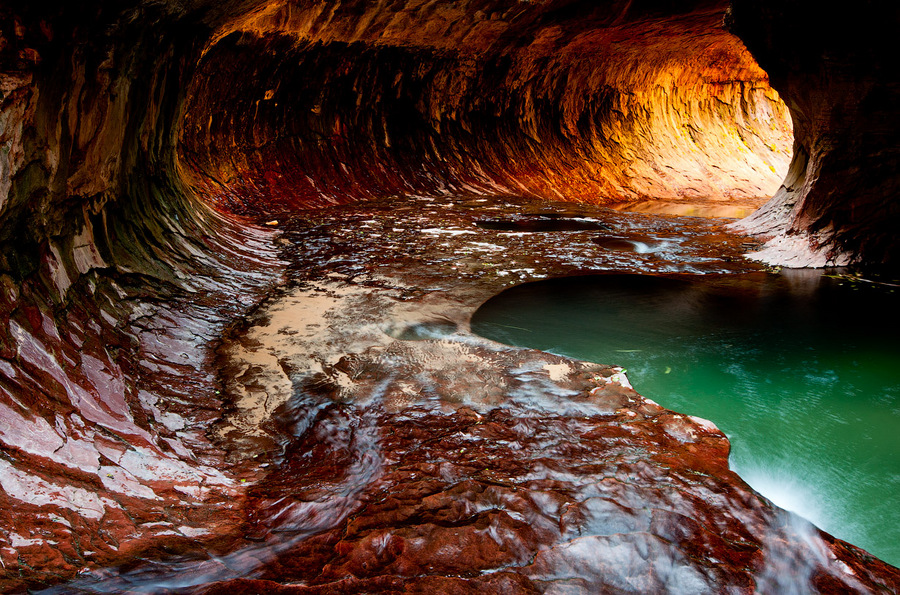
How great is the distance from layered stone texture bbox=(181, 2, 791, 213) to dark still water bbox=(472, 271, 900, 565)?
4.69 metres

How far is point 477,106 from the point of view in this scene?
38.7 feet

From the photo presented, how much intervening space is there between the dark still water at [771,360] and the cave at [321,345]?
0.24 meters

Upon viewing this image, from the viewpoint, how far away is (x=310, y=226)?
7359 mm

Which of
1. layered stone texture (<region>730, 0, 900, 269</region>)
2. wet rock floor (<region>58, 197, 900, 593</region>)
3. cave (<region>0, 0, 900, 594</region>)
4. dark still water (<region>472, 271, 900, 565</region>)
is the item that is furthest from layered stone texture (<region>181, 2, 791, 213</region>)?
dark still water (<region>472, 271, 900, 565</region>)

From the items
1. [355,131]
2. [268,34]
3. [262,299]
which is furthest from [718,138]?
[262,299]

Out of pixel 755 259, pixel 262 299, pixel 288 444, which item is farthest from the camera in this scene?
pixel 755 259

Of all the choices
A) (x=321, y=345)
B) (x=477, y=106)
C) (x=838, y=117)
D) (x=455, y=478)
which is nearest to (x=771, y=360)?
(x=455, y=478)

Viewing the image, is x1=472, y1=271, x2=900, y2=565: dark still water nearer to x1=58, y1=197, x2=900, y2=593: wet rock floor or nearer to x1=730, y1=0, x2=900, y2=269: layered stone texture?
x1=58, y1=197, x2=900, y2=593: wet rock floor

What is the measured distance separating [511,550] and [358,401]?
1.31 m

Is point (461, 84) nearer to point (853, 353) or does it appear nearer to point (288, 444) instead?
point (853, 353)

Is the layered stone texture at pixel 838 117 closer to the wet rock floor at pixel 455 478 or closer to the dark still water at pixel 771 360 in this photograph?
the dark still water at pixel 771 360

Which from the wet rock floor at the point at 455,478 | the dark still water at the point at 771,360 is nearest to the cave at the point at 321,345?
the wet rock floor at the point at 455,478

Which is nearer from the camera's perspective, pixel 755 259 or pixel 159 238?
pixel 159 238

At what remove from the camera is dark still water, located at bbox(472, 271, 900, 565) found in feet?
8.45
